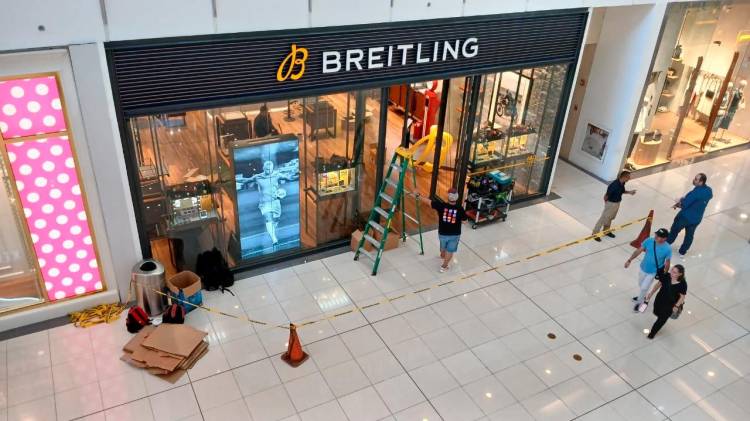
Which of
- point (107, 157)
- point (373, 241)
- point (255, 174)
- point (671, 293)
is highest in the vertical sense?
point (107, 157)

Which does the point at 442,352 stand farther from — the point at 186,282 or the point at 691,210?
the point at 691,210

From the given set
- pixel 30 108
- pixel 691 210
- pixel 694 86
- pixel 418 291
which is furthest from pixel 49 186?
pixel 694 86

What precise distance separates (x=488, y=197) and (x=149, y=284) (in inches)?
222

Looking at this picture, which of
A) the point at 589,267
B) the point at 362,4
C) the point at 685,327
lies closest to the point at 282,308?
the point at 362,4

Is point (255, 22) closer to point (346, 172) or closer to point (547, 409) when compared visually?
point (346, 172)

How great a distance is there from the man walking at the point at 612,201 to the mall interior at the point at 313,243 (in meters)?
0.09

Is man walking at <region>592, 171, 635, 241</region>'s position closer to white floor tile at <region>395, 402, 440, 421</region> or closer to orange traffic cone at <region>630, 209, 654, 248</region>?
orange traffic cone at <region>630, 209, 654, 248</region>

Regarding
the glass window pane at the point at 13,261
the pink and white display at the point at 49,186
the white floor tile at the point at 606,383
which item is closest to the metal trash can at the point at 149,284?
the pink and white display at the point at 49,186

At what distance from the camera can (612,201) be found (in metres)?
9.60

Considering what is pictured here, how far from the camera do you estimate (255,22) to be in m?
6.87

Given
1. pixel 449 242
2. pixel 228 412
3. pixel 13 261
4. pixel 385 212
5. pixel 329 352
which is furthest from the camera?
pixel 385 212

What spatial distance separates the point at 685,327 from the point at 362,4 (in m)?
6.28

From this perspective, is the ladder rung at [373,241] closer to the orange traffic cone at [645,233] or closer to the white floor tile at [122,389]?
the white floor tile at [122,389]

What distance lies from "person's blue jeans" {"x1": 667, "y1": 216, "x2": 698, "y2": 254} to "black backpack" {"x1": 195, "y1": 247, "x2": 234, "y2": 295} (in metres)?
7.25
